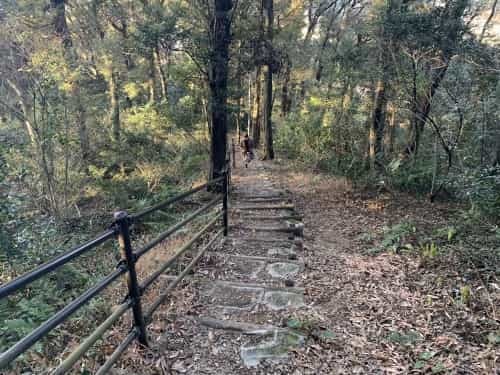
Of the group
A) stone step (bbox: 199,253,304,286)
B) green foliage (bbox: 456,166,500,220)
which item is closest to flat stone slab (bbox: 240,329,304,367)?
stone step (bbox: 199,253,304,286)

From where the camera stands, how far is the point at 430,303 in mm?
3305

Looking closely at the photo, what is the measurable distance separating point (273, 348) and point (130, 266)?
54.9 inches

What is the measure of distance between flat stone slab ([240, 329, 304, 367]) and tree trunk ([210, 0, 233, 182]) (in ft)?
16.9

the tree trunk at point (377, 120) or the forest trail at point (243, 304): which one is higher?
the tree trunk at point (377, 120)

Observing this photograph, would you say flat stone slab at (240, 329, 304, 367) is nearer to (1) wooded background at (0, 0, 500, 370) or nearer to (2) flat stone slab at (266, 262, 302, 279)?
(2) flat stone slab at (266, 262, 302, 279)

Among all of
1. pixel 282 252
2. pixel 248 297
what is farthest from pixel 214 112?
pixel 248 297

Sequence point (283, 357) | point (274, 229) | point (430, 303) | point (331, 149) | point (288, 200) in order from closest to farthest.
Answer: point (283, 357) < point (430, 303) < point (274, 229) < point (288, 200) < point (331, 149)

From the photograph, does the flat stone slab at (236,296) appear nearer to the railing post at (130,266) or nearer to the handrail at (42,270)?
the railing post at (130,266)

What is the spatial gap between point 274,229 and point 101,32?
15596 millimetres

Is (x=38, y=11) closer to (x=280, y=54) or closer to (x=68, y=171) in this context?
(x=68, y=171)

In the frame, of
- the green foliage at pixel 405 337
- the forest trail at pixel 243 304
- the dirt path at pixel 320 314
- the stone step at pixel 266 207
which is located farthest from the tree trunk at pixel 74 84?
the green foliage at pixel 405 337

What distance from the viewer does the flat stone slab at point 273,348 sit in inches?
102

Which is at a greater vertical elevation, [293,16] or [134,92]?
[293,16]

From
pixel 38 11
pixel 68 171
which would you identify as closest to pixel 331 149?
pixel 68 171
